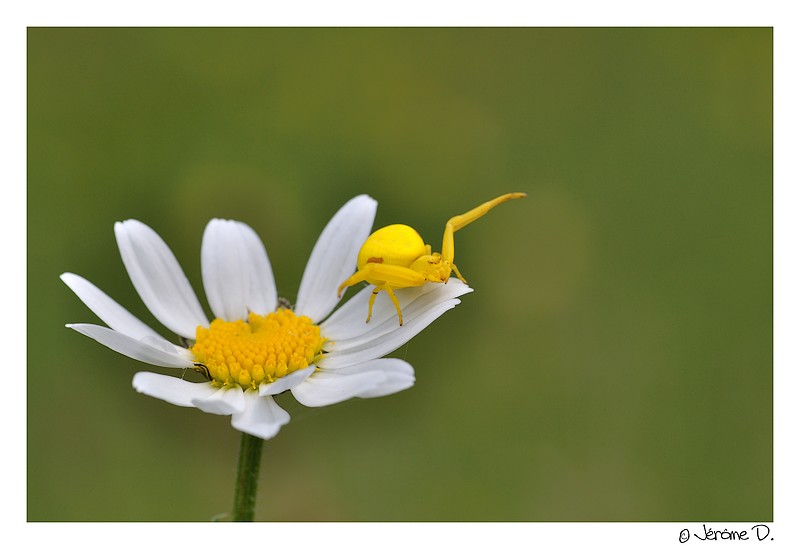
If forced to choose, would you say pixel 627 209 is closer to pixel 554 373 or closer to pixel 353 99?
pixel 554 373

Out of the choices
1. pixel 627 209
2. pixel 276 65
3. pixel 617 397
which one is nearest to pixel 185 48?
pixel 276 65

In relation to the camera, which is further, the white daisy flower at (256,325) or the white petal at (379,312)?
the white petal at (379,312)

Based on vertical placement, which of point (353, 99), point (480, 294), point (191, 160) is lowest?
point (480, 294)

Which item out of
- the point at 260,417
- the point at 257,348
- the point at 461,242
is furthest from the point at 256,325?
the point at 461,242

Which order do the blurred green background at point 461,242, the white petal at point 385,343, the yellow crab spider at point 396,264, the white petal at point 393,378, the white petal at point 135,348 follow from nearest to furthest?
the white petal at point 393,378 < the white petal at point 135,348 < the white petal at point 385,343 < the yellow crab spider at point 396,264 < the blurred green background at point 461,242

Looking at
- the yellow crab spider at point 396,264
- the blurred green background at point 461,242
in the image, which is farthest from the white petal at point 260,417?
the blurred green background at point 461,242

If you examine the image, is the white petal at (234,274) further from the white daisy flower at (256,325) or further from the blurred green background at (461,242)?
the blurred green background at (461,242)

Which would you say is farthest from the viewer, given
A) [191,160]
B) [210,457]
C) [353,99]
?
[353,99]

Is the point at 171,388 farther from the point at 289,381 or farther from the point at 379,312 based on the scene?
the point at 379,312
